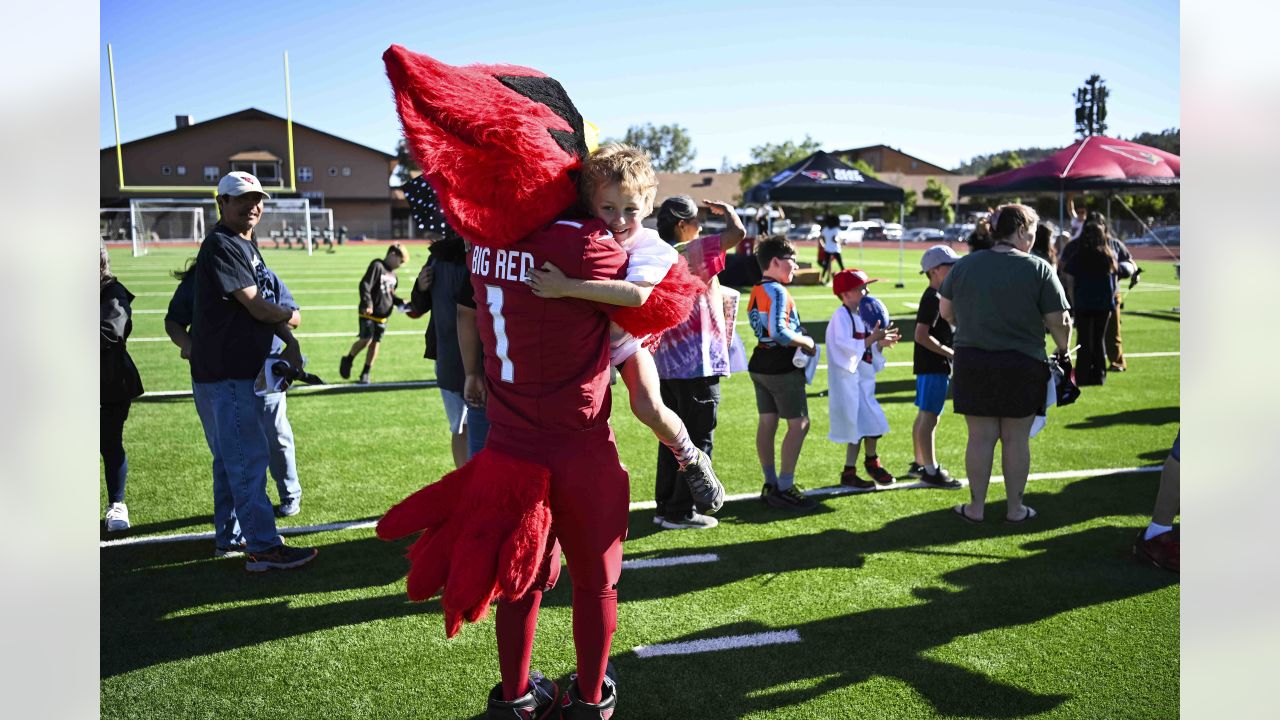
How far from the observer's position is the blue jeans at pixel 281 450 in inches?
202

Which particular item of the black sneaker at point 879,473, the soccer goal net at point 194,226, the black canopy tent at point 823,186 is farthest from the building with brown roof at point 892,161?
the black sneaker at point 879,473

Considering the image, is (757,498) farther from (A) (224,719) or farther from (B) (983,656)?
(A) (224,719)

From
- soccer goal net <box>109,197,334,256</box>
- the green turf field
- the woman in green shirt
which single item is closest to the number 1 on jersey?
the green turf field

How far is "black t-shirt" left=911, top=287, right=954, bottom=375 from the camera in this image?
19.1 ft

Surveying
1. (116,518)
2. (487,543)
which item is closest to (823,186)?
(116,518)

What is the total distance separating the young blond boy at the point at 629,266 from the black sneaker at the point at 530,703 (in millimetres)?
967

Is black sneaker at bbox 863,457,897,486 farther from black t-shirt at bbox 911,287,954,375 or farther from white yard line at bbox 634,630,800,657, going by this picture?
white yard line at bbox 634,630,800,657

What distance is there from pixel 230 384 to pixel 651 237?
260 cm

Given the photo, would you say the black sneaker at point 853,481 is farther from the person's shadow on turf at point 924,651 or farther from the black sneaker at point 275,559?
the black sneaker at point 275,559

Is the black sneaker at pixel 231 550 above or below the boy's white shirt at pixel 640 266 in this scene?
below

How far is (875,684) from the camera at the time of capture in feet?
10.9

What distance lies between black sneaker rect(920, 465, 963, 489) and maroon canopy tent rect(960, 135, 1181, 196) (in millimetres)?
9196

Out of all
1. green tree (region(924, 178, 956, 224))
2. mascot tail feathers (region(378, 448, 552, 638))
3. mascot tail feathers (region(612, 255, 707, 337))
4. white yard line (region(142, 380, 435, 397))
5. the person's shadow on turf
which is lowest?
the person's shadow on turf
